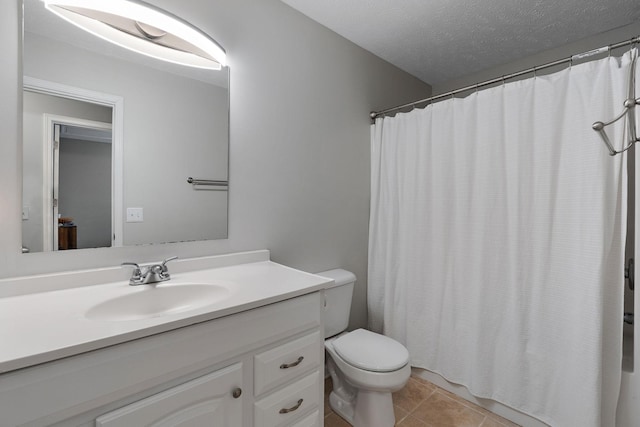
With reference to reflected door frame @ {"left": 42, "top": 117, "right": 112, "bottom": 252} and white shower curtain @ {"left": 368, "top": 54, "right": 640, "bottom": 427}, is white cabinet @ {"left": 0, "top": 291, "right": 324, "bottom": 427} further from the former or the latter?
white shower curtain @ {"left": 368, "top": 54, "right": 640, "bottom": 427}

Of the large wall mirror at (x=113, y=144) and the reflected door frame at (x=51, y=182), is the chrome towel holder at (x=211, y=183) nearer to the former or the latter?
the large wall mirror at (x=113, y=144)

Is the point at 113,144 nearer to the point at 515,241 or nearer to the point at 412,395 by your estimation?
the point at 515,241

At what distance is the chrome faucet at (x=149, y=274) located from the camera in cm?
113

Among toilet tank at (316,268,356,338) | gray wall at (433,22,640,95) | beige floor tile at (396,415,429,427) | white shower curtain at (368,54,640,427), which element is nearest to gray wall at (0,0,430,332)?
toilet tank at (316,268,356,338)

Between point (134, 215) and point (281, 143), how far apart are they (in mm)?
840

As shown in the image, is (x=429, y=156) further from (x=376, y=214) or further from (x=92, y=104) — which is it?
(x=92, y=104)

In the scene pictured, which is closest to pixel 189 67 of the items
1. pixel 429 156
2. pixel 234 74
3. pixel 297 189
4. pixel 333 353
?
pixel 234 74

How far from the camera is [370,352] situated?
1557 millimetres

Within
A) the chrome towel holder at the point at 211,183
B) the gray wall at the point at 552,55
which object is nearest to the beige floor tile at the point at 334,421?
the chrome towel holder at the point at 211,183

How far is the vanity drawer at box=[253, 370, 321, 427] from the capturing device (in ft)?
3.25

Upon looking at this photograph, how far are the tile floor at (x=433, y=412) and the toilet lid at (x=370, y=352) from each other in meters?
0.42

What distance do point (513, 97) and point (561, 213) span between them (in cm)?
67

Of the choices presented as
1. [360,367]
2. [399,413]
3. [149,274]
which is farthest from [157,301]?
[399,413]

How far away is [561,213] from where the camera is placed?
1424 mm
